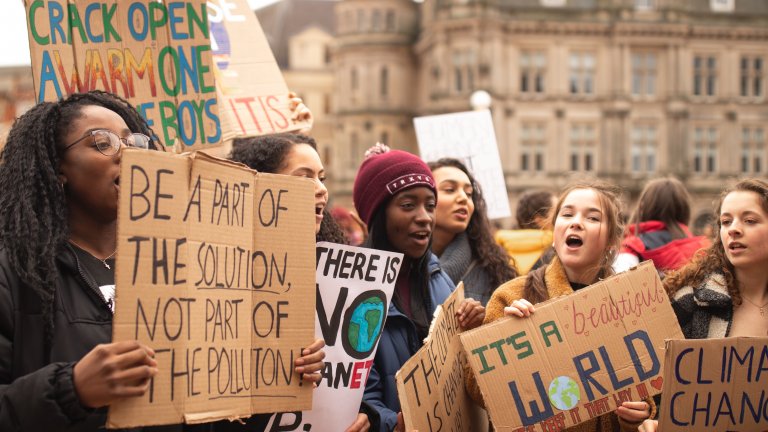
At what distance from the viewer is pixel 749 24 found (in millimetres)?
43469

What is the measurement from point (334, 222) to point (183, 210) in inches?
82.3

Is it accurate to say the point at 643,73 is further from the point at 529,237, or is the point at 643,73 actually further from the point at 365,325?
the point at 365,325

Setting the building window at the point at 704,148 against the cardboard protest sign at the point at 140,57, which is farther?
the building window at the point at 704,148

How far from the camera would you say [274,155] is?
16.4 ft

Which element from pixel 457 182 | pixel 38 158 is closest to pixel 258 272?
pixel 38 158

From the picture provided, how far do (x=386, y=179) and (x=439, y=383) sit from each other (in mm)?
1139

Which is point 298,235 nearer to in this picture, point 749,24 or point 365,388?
point 365,388

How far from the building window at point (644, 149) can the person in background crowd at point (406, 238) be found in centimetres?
3886

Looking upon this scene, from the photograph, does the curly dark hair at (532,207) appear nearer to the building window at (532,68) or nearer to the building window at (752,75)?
the building window at (532,68)

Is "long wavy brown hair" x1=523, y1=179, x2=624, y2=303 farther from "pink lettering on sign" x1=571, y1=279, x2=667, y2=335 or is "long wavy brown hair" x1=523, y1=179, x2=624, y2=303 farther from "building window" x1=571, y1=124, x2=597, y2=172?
"building window" x1=571, y1=124, x2=597, y2=172

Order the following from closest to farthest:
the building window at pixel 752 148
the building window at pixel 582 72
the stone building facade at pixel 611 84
Result: the stone building facade at pixel 611 84
the building window at pixel 582 72
the building window at pixel 752 148

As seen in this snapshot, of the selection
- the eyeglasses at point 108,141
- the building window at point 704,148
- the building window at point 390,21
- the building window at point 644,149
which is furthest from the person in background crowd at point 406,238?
the building window at point 390,21

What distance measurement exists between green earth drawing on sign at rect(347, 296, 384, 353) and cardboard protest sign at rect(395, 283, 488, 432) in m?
0.24

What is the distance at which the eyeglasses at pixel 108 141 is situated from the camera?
11.7 ft
